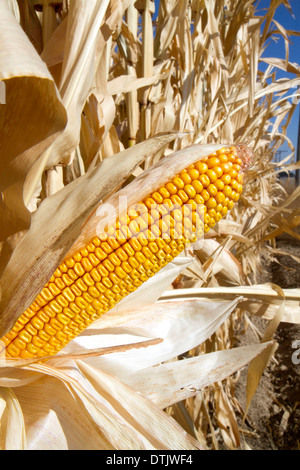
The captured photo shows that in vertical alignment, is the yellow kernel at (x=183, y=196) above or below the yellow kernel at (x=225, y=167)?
below

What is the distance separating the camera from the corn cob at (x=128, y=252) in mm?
459

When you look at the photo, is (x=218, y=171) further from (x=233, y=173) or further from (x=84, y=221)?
(x=84, y=221)

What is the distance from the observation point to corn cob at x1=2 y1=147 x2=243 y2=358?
459 millimetres

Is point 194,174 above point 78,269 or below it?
above

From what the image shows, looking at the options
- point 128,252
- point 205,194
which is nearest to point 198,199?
point 205,194

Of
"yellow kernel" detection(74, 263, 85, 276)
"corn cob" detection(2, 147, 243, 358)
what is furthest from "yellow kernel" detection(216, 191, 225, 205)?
"yellow kernel" detection(74, 263, 85, 276)

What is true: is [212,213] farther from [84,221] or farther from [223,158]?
[84,221]

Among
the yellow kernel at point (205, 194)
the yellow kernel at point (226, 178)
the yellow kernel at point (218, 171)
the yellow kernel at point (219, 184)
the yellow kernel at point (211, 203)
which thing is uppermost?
the yellow kernel at point (218, 171)

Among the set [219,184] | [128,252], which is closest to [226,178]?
[219,184]

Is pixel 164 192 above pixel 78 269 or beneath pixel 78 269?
above

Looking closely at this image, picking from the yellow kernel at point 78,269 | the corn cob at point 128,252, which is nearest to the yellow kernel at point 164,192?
the corn cob at point 128,252

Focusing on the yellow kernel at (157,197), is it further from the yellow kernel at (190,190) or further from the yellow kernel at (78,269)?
the yellow kernel at (78,269)

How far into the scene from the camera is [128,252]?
47cm
